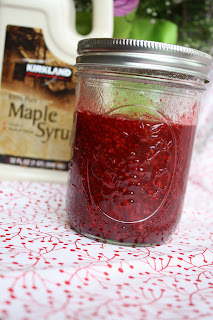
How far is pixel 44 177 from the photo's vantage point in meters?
0.98

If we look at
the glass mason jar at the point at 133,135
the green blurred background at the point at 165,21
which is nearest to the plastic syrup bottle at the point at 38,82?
the green blurred background at the point at 165,21

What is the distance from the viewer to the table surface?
1.50ft

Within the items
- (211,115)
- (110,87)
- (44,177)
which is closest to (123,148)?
(110,87)

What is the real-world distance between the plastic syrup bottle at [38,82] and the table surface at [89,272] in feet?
0.55

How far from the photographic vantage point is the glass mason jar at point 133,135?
1.92 ft

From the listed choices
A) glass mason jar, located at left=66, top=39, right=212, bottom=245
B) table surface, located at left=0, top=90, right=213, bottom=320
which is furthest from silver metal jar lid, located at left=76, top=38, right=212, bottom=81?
table surface, located at left=0, top=90, right=213, bottom=320

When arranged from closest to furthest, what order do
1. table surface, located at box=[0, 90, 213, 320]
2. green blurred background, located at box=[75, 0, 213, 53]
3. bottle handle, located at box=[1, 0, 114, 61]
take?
table surface, located at box=[0, 90, 213, 320], bottle handle, located at box=[1, 0, 114, 61], green blurred background, located at box=[75, 0, 213, 53]

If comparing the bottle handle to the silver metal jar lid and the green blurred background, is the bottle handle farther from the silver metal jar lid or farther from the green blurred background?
the silver metal jar lid

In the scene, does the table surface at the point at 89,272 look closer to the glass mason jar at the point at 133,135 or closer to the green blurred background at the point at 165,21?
the glass mason jar at the point at 133,135

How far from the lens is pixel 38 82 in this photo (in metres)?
0.95

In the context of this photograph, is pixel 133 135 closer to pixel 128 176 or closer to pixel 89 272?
pixel 128 176

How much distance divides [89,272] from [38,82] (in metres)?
0.56

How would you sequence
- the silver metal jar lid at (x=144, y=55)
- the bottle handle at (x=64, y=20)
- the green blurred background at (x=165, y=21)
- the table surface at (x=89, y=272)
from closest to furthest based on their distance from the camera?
the table surface at (x=89, y=272), the silver metal jar lid at (x=144, y=55), the bottle handle at (x=64, y=20), the green blurred background at (x=165, y=21)

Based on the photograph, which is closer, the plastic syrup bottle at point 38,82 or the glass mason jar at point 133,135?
the glass mason jar at point 133,135
